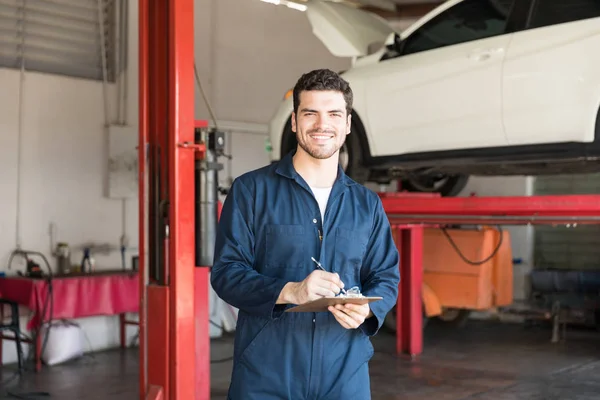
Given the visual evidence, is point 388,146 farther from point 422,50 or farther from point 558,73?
point 558,73

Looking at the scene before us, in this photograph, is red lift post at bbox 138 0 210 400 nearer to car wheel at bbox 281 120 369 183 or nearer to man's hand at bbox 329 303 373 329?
car wheel at bbox 281 120 369 183

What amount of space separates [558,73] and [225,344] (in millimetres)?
4474

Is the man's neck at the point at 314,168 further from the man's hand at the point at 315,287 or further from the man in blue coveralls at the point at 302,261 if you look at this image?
the man's hand at the point at 315,287

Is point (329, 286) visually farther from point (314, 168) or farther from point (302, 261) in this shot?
point (314, 168)

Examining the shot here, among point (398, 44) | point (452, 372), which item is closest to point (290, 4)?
point (398, 44)

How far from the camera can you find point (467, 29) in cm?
489

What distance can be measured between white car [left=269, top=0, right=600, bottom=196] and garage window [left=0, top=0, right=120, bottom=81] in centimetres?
236

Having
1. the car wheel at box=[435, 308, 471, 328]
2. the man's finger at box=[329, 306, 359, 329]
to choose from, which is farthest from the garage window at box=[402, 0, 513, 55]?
the car wheel at box=[435, 308, 471, 328]

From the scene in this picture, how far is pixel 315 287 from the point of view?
1.67 metres

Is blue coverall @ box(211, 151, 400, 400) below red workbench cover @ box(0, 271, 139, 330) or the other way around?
the other way around

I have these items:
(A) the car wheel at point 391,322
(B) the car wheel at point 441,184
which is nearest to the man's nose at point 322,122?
(B) the car wheel at point 441,184

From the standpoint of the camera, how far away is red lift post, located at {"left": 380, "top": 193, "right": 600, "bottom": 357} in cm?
469

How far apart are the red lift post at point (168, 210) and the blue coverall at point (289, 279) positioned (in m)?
2.26

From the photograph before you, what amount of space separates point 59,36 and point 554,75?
15.2ft
